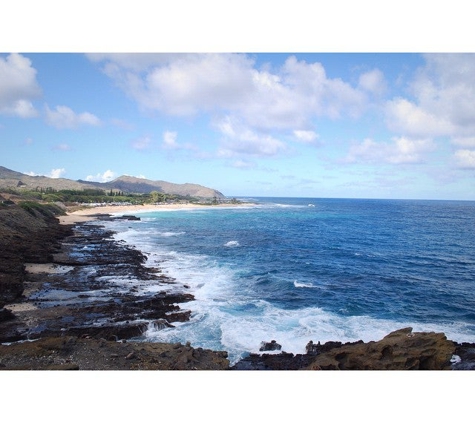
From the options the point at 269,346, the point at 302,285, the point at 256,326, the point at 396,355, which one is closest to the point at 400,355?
the point at 396,355

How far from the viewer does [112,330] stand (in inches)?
513

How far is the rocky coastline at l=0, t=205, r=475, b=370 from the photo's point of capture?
961 centimetres

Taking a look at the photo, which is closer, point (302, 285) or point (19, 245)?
point (302, 285)

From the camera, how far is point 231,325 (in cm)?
1463

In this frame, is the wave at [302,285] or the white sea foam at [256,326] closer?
the white sea foam at [256,326]

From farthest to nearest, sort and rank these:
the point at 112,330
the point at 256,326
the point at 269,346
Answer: the point at 256,326, the point at 112,330, the point at 269,346

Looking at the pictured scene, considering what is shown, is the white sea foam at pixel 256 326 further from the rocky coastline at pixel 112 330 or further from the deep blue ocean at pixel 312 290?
the rocky coastline at pixel 112 330

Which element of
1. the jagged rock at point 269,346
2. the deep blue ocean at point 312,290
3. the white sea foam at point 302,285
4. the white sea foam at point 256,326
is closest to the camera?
the jagged rock at point 269,346

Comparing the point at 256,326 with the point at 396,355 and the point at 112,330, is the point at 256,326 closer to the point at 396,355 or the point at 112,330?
the point at 112,330

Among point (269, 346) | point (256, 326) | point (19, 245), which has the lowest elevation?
point (256, 326)

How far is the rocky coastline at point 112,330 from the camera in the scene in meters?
9.61

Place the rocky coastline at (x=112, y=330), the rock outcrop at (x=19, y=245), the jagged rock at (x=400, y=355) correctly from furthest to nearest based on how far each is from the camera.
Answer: the rock outcrop at (x=19, y=245)
the rocky coastline at (x=112, y=330)
the jagged rock at (x=400, y=355)

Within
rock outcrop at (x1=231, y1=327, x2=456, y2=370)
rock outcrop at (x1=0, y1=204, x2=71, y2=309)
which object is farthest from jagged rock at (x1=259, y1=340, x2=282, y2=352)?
rock outcrop at (x1=0, y1=204, x2=71, y2=309)

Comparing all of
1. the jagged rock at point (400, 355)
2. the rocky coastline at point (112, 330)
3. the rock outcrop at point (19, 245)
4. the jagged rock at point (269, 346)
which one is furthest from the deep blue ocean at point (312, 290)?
the rock outcrop at point (19, 245)
